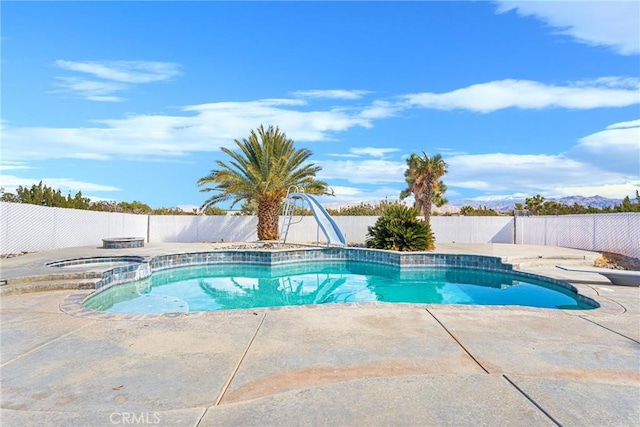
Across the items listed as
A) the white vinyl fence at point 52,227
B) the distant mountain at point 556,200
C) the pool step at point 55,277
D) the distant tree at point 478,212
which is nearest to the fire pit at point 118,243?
the white vinyl fence at point 52,227

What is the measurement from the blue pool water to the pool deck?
2.38m

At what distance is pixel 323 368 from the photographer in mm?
3211

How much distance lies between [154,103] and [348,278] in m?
9.88

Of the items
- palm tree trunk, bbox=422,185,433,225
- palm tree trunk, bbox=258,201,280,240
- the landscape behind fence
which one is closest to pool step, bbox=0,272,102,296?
the landscape behind fence

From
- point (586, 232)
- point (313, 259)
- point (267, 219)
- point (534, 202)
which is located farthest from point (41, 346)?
point (534, 202)

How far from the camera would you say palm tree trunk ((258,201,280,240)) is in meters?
19.9

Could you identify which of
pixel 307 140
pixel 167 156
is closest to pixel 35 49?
pixel 167 156

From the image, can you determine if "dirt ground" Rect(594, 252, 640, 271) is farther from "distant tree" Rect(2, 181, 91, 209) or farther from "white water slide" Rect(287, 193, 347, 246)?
"distant tree" Rect(2, 181, 91, 209)

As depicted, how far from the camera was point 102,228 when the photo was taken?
1775 centimetres

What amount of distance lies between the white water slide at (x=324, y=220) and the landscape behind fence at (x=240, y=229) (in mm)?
769

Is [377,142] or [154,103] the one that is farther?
[377,142]

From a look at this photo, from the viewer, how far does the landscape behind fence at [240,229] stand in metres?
13.2

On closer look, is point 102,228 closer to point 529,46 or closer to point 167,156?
point 167,156

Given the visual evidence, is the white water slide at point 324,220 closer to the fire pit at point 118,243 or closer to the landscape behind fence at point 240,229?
the landscape behind fence at point 240,229
